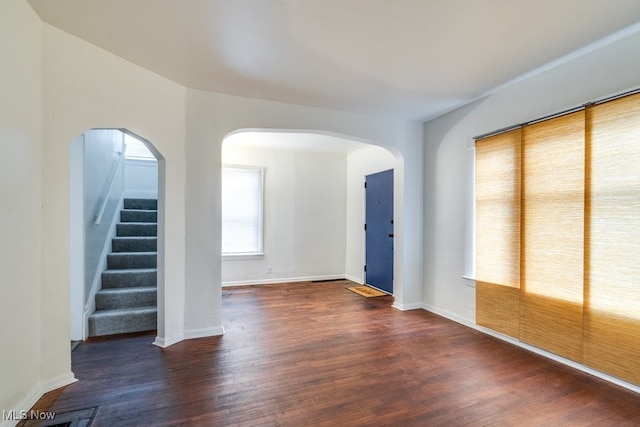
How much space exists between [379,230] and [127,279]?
398 cm

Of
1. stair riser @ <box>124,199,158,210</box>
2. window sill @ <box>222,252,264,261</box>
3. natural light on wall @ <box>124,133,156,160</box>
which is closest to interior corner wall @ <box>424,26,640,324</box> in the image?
window sill @ <box>222,252,264,261</box>

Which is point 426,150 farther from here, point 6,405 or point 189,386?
point 6,405

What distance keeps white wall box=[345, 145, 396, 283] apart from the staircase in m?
3.71

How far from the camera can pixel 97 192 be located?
3625mm

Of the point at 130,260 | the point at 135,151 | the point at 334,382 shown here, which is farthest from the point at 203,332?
the point at 135,151

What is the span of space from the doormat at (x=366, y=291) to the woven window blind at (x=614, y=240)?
290 cm

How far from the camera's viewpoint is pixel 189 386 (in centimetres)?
225

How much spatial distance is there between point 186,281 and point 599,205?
3.90m

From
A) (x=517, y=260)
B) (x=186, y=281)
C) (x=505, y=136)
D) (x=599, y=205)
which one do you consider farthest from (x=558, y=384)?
(x=186, y=281)

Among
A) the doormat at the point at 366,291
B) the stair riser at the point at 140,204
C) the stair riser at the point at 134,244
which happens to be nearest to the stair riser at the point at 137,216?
the stair riser at the point at 140,204

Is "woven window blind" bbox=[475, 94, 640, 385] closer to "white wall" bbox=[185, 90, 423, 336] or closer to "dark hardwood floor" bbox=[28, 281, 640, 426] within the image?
"dark hardwood floor" bbox=[28, 281, 640, 426]

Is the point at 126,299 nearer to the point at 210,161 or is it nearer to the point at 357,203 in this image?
the point at 210,161

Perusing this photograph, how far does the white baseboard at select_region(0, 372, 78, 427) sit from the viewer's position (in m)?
1.78

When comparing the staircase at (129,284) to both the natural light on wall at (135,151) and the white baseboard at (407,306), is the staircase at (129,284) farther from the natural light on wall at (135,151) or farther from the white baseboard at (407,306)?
the white baseboard at (407,306)
